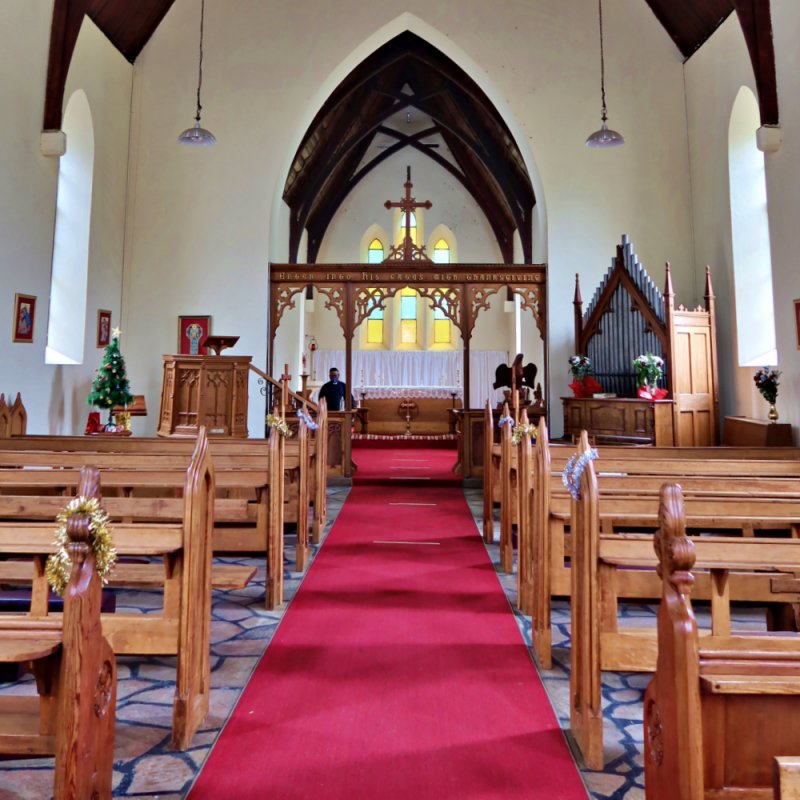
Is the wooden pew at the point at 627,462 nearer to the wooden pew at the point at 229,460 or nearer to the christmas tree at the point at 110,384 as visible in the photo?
the wooden pew at the point at 229,460

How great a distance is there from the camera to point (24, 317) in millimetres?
6527

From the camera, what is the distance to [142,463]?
12.3 feet

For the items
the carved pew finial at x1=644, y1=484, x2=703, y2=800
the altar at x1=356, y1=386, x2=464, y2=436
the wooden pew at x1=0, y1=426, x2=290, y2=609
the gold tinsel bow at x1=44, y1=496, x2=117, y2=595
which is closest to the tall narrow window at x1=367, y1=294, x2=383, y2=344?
the altar at x1=356, y1=386, x2=464, y2=436

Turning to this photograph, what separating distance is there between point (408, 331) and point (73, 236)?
912 cm

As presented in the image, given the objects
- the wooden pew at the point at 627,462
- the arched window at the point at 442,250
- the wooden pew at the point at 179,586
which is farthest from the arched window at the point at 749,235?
the arched window at the point at 442,250

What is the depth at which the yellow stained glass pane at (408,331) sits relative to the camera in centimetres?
1584

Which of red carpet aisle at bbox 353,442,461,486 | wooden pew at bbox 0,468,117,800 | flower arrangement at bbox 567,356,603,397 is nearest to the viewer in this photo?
wooden pew at bbox 0,468,117,800

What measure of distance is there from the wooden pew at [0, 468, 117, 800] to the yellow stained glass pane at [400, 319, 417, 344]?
568 inches

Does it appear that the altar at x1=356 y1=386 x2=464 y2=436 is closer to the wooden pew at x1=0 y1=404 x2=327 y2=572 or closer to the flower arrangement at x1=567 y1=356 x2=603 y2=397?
the flower arrangement at x1=567 y1=356 x2=603 y2=397

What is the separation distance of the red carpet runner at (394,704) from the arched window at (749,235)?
5105 mm

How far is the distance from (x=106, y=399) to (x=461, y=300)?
4.92 metres

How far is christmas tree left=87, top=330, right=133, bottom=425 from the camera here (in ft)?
24.5

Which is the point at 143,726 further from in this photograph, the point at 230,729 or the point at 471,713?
the point at 471,713

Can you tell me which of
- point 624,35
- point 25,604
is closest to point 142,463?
point 25,604
